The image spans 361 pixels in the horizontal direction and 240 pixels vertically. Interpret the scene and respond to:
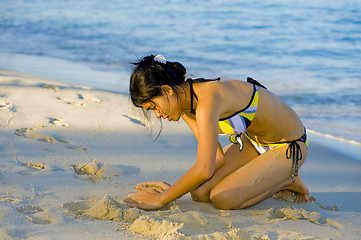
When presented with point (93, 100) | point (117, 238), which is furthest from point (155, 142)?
point (117, 238)

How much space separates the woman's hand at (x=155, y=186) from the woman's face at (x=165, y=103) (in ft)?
1.90

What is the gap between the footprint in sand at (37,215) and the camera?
268 cm

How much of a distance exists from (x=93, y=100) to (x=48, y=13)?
36.3 ft

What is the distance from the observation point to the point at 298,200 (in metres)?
3.40

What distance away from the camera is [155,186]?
332 cm

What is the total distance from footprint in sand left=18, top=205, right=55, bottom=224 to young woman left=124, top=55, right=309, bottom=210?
526 millimetres

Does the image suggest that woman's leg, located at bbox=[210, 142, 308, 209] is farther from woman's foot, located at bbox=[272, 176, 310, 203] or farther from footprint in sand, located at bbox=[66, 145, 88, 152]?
footprint in sand, located at bbox=[66, 145, 88, 152]

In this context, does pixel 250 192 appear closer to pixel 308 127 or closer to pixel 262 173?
pixel 262 173

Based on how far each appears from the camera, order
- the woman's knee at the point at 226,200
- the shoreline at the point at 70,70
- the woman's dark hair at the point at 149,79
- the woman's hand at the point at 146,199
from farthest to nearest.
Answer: the shoreline at the point at 70,70
the woman's knee at the point at 226,200
the woman's hand at the point at 146,199
the woman's dark hair at the point at 149,79

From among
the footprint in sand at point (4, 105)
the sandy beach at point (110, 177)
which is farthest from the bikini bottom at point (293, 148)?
the footprint in sand at point (4, 105)

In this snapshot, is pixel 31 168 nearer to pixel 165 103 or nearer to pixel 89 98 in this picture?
pixel 165 103

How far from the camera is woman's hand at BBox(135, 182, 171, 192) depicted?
325 centimetres

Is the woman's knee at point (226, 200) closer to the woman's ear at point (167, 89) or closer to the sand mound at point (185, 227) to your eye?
the sand mound at point (185, 227)

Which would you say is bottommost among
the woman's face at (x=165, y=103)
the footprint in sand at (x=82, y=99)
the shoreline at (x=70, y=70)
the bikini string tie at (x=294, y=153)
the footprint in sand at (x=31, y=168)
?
the shoreline at (x=70, y=70)
